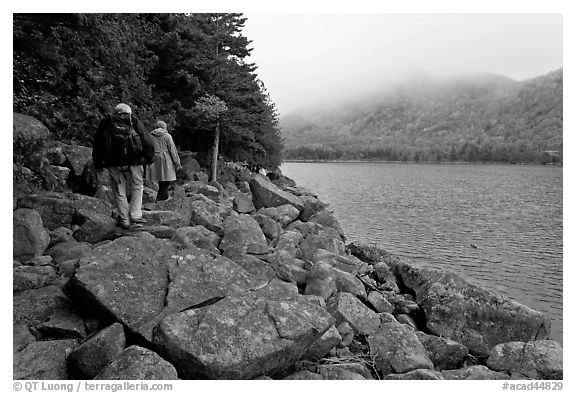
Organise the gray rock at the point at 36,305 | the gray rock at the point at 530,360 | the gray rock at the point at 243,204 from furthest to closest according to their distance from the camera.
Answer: the gray rock at the point at 243,204
the gray rock at the point at 530,360
the gray rock at the point at 36,305

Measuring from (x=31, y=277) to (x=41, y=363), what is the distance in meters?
1.56

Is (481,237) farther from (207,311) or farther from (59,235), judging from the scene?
(59,235)

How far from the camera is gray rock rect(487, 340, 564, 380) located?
237 inches

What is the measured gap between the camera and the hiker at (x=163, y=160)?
31.7 ft

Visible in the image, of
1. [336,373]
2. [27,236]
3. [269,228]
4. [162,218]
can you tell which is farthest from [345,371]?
[269,228]

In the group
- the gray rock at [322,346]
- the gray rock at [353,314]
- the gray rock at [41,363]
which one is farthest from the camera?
the gray rock at [353,314]

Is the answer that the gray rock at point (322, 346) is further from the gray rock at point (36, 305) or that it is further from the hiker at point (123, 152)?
the hiker at point (123, 152)

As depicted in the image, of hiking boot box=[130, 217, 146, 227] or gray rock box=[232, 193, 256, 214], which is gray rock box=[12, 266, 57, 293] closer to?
hiking boot box=[130, 217, 146, 227]

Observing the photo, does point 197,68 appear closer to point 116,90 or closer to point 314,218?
point 116,90

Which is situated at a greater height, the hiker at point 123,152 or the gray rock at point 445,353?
the hiker at point 123,152

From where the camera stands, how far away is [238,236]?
8297 millimetres

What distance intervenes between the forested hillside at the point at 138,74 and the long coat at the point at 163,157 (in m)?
2.43

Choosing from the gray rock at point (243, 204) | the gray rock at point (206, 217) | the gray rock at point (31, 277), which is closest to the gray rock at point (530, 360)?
the gray rock at point (206, 217)

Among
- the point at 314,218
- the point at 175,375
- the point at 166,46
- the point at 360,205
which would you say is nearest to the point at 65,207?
the point at 175,375
